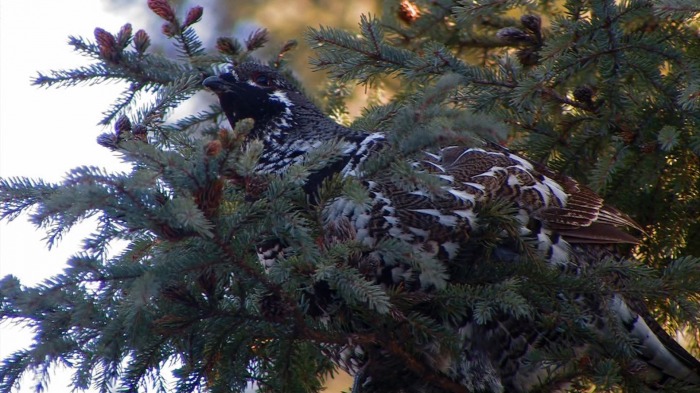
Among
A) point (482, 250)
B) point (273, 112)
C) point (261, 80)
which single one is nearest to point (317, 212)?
point (482, 250)

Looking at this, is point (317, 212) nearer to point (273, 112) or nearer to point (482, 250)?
point (482, 250)

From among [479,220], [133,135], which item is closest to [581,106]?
[479,220]

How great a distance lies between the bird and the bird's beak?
48 centimetres

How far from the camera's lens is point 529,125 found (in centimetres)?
399

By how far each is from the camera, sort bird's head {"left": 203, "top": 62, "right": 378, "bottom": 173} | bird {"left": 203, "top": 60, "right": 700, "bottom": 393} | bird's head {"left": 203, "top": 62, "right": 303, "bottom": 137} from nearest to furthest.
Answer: bird {"left": 203, "top": 60, "right": 700, "bottom": 393}
bird's head {"left": 203, "top": 62, "right": 378, "bottom": 173}
bird's head {"left": 203, "top": 62, "right": 303, "bottom": 137}

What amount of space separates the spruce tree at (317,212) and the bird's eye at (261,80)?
16 cm

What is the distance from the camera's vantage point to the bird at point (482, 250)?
10.2ft

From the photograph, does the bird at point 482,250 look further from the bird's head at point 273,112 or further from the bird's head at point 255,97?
the bird's head at point 255,97

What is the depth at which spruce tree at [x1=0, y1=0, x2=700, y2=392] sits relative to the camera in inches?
92.2

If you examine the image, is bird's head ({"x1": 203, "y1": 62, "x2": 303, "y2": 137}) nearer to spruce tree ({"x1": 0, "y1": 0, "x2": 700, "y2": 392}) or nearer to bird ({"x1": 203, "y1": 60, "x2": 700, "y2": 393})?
spruce tree ({"x1": 0, "y1": 0, "x2": 700, "y2": 392})

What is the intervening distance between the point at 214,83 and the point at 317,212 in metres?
1.82

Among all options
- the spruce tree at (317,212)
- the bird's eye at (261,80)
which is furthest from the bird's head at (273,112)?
the spruce tree at (317,212)

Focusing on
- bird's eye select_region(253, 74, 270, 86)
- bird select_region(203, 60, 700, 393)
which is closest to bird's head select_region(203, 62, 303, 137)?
bird's eye select_region(253, 74, 270, 86)

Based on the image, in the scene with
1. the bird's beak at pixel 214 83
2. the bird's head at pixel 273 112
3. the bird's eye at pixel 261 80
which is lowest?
the bird's head at pixel 273 112
